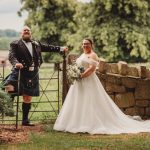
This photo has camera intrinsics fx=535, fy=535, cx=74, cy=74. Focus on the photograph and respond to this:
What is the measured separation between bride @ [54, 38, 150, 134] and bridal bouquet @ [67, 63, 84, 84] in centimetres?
9

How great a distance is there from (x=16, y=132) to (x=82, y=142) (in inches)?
66.1

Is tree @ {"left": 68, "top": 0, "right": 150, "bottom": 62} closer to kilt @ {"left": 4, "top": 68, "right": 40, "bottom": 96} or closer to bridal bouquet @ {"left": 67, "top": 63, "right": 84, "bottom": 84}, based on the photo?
kilt @ {"left": 4, "top": 68, "right": 40, "bottom": 96}

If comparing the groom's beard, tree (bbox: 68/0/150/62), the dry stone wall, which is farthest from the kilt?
tree (bbox: 68/0/150/62)

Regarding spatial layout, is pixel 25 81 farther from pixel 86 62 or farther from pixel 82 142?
pixel 82 142

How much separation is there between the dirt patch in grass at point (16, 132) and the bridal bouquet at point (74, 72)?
1171 millimetres

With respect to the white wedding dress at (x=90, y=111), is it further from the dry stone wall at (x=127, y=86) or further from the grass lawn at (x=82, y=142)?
the dry stone wall at (x=127, y=86)

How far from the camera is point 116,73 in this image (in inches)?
482

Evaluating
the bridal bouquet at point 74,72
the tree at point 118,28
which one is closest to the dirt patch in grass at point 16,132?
the bridal bouquet at point 74,72

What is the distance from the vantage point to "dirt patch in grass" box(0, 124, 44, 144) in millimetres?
9531

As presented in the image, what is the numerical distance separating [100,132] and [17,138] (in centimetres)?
169

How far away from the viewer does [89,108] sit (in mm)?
10734

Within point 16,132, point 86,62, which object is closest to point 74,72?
point 86,62

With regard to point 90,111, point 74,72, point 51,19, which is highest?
point 51,19

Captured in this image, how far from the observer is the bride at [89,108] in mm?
10641
